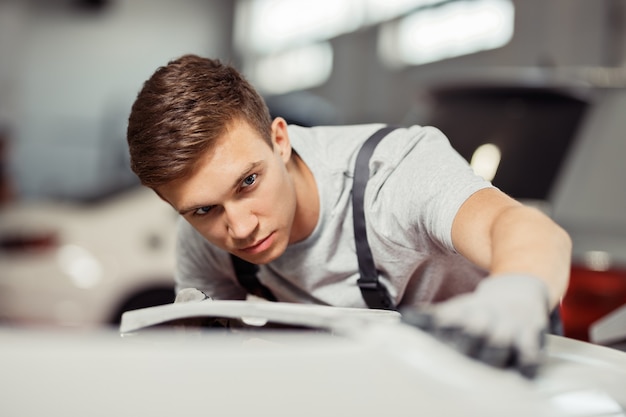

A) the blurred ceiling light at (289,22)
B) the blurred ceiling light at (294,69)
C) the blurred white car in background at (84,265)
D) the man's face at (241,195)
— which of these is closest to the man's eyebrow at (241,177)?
the man's face at (241,195)

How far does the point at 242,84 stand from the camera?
1.70 m

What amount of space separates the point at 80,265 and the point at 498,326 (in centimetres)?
384

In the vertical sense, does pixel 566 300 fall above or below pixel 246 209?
below

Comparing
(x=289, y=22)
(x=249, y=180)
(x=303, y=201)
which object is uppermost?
(x=249, y=180)

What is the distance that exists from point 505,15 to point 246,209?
312 inches

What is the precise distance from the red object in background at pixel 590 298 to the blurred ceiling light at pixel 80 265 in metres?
2.76

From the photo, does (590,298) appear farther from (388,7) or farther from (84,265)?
(388,7)

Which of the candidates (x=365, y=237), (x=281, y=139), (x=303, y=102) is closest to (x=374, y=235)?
(x=365, y=237)

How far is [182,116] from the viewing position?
1.54 m

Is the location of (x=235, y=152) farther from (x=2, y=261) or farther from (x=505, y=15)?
(x=505, y=15)

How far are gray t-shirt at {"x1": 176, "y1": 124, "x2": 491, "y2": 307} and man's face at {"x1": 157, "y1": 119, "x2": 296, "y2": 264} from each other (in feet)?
0.54

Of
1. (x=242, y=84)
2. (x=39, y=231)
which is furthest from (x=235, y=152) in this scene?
(x=39, y=231)

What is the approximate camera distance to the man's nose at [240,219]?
1.55 m

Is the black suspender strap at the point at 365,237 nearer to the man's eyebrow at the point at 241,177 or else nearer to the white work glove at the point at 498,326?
the man's eyebrow at the point at 241,177
